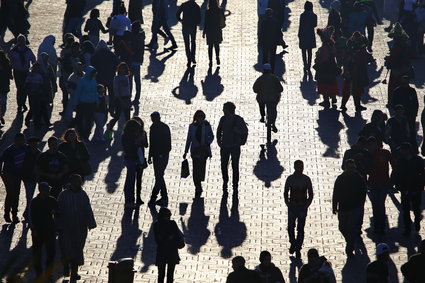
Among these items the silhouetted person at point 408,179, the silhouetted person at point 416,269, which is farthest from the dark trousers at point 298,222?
the silhouetted person at point 416,269

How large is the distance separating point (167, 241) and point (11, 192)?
3.77m

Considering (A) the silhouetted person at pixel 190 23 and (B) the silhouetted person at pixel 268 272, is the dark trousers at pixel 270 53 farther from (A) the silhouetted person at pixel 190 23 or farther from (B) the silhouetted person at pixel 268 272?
(B) the silhouetted person at pixel 268 272

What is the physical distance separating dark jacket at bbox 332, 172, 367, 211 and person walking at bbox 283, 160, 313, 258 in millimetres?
365

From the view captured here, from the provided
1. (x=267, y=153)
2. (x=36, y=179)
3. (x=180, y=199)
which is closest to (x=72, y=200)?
(x=36, y=179)

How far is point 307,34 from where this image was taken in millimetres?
27453

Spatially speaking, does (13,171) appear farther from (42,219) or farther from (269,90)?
(269,90)

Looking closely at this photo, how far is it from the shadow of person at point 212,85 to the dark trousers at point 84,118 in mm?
3891

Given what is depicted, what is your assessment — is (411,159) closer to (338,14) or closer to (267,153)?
(267,153)

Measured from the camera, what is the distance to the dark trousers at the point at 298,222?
16188mm

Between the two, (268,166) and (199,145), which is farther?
(268,166)

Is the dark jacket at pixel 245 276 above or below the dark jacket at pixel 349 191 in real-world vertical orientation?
below

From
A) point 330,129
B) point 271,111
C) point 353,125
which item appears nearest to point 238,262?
point 271,111

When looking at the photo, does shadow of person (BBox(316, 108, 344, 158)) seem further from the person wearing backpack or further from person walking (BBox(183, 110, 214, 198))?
person walking (BBox(183, 110, 214, 198))

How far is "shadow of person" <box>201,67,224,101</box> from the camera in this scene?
1006 inches
